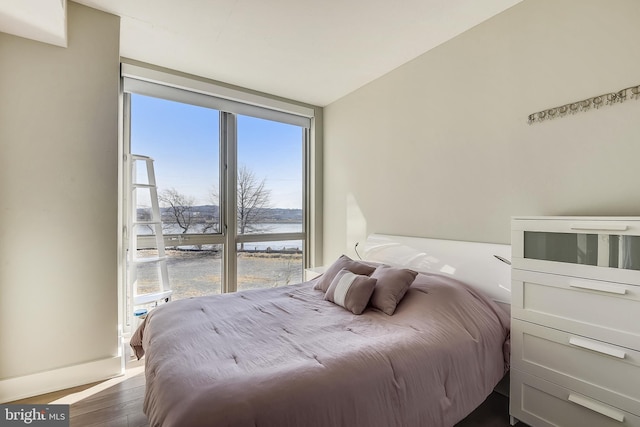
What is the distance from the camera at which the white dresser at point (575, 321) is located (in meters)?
1.35

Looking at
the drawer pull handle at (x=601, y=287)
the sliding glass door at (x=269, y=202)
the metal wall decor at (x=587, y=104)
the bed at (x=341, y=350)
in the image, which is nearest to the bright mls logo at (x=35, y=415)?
the bed at (x=341, y=350)

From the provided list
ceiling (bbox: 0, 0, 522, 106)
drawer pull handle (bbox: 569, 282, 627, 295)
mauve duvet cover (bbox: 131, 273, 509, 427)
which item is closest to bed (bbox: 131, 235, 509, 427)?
mauve duvet cover (bbox: 131, 273, 509, 427)

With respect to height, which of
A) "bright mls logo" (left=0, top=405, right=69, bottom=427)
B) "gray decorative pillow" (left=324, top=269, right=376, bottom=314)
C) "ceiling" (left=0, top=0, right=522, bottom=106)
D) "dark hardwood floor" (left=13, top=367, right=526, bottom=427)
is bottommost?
"dark hardwood floor" (left=13, top=367, right=526, bottom=427)

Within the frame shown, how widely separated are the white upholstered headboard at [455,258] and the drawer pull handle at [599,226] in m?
0.57

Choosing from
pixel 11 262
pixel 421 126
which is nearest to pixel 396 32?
pixel 421 126

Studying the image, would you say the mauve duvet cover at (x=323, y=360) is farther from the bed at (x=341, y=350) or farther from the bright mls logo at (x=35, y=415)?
the bright mls logo at (x=35, y=415)

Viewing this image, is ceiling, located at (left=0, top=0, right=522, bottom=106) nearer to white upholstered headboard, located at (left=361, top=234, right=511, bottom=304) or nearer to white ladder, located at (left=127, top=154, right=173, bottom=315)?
white ladder, located at (left=127, top=154, right=173, bottom=315)

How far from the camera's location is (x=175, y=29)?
240 cm

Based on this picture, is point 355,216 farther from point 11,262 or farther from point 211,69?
point 11,262

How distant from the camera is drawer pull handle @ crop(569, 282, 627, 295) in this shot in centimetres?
135

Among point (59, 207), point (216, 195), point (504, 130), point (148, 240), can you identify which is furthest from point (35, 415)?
point (504, 130)

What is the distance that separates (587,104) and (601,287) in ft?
3.48

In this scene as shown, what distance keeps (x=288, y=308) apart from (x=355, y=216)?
5.47 feet

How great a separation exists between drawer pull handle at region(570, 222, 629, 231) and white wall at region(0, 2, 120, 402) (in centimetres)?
300
